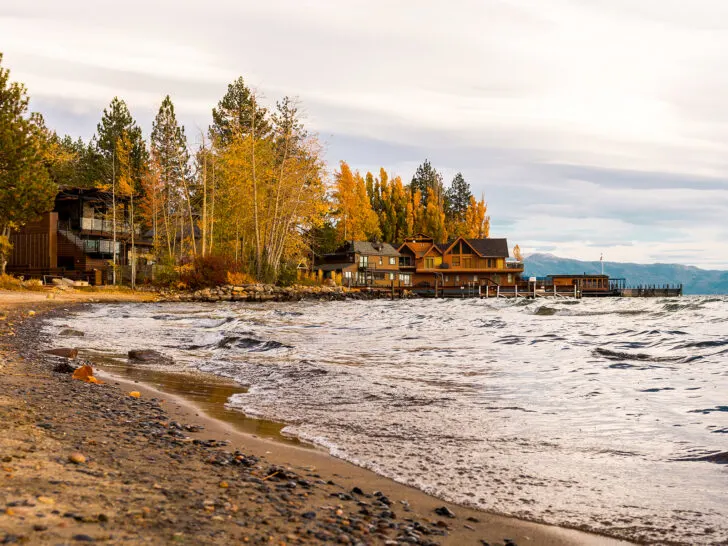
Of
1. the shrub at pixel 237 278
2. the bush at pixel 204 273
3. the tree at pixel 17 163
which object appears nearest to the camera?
the tree at pixel 17 163

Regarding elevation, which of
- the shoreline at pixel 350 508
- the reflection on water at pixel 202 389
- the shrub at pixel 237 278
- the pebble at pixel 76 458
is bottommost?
the reflection on water at pixel 202 389

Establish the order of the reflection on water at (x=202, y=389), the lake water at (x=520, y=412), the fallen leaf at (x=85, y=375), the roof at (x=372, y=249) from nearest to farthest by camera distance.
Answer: the lake water at (x=520, y=412), the reflection on water at (x=202, y=389), the fallen leaf at (x=85, y=375), the roof at (x=372, y=249)

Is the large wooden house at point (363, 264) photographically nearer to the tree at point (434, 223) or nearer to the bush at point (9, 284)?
the tree at point (434, 223)

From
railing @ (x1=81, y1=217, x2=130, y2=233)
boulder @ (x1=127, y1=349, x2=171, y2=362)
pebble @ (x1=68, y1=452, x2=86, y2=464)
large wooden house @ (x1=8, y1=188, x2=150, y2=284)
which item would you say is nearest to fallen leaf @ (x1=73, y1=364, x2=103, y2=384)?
boulder @ (x1=127, y1=349, x2=171, y2=362)

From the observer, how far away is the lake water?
4973 millimetres

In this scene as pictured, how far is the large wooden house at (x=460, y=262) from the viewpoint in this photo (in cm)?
9438

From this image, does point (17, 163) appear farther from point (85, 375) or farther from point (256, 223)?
point (85, 375)

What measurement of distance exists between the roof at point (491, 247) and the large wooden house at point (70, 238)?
54745mm

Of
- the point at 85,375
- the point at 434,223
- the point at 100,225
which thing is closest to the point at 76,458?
the point at 85,375

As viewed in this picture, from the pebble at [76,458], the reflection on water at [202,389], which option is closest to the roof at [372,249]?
the reflection on water at [202,389]

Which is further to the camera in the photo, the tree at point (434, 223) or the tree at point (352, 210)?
the tree at point (434, 223)

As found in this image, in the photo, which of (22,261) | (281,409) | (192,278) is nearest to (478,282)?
(192,278)

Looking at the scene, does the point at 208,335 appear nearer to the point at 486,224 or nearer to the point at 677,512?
the point at 677,512

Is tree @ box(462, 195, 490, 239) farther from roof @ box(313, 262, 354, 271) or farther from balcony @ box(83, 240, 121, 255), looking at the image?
balcony @ box(83, 240, 121, 255)
